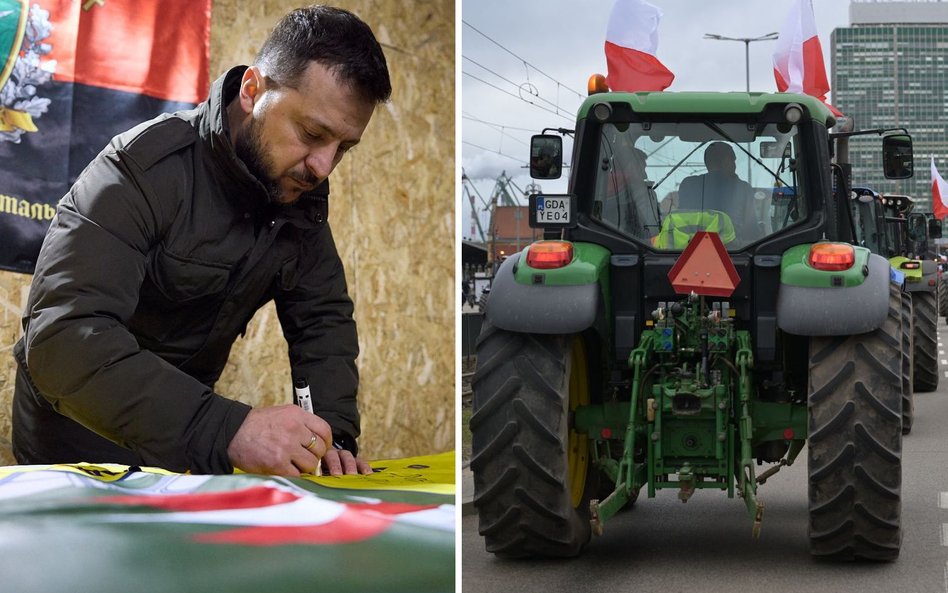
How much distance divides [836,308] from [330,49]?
14.3 feet

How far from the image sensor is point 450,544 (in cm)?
249

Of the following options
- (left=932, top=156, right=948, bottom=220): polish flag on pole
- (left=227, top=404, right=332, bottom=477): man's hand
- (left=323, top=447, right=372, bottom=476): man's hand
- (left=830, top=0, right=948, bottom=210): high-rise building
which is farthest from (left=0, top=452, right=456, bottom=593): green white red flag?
(left=830, top=0, right=948, bottom=210): high-rise building

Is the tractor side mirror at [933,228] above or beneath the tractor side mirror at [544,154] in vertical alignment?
above

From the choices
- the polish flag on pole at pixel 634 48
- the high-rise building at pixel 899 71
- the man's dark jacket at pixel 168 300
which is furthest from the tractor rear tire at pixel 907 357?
the high-rise building at pixel 899 71

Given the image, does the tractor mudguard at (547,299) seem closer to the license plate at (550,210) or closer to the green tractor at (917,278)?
the license plate at (550,210)

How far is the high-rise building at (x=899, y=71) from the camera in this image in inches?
4564

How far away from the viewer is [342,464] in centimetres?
316

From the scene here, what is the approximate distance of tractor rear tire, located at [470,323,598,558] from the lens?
668 cm

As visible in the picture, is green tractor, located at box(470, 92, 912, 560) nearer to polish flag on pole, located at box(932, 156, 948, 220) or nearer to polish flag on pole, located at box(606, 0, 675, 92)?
polish flag on pole, located at box(606, 0, 675, 92)

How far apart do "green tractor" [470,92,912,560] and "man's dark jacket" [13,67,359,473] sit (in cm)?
330

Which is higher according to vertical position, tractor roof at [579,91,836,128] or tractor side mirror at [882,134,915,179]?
tractor roof at [579,91,836,128]

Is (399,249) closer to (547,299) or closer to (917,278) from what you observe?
(547,299)

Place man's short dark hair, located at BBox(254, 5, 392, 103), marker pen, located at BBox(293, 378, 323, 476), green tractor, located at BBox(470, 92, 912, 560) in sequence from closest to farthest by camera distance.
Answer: man's short dark hair, located at BBox(254, 5, 392, 103) < marker pen, located at BBox(293, 378, 323, 476) < green tractor, located at BBox(470, 92, 912, 560)

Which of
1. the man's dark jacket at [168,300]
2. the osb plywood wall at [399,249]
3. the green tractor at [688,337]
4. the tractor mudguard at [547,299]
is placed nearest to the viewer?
the man's dark jacket at [168,300]
